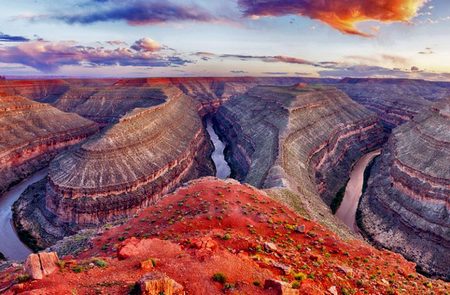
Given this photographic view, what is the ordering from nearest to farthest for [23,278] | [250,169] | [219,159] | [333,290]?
[23,278] → [333,290] → [250,169] → [219,159]

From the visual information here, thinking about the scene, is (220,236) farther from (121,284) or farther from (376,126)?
(376,126)

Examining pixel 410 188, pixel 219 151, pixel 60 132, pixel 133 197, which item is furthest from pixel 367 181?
pixel 60 132

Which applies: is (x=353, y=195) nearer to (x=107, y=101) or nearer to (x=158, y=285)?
(x=158, y=285)

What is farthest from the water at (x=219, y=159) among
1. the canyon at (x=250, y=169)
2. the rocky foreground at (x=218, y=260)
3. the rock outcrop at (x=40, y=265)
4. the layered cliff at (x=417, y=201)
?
the rock outcrop at (x=40, y=265)

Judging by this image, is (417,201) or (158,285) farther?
(417,201)

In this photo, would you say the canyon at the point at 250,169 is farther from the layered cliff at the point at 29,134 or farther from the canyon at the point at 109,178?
the layered cliff at the point at 29,134

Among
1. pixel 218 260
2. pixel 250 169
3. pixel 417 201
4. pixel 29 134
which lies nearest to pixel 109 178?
pixel 250 169
